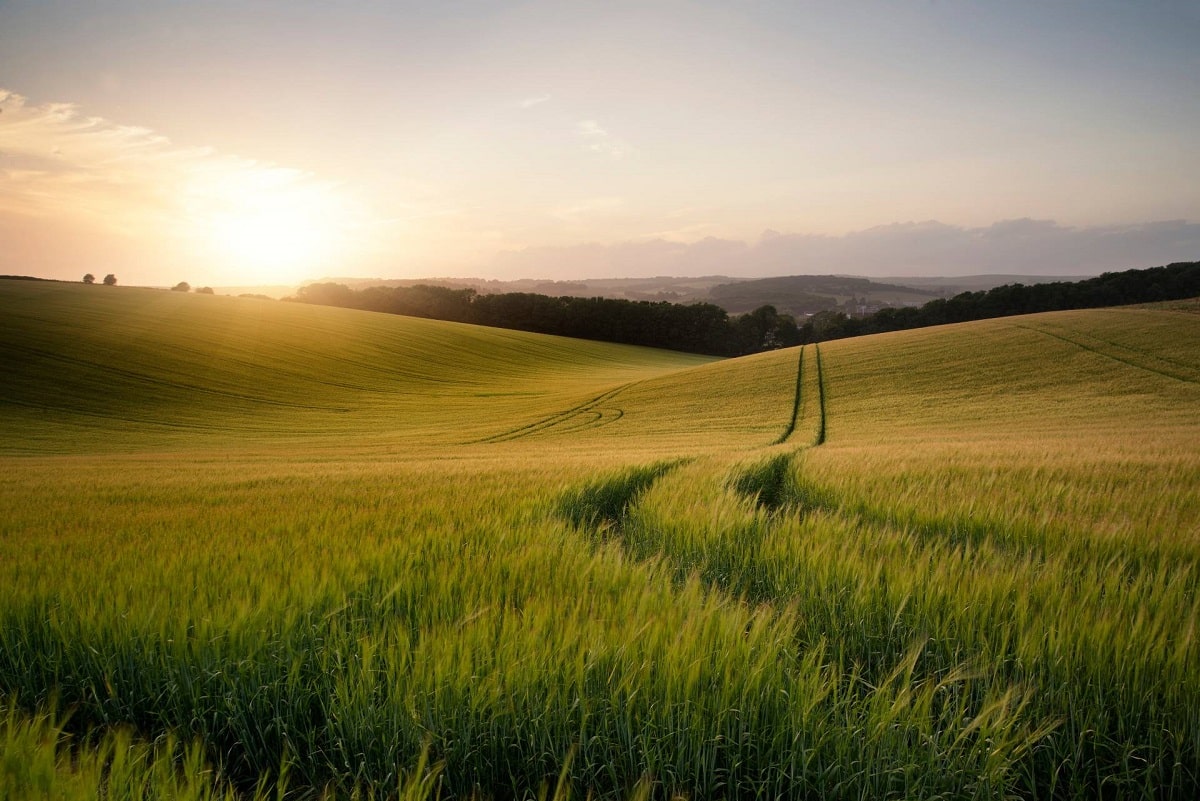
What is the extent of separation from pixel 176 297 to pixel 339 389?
40.4 metres

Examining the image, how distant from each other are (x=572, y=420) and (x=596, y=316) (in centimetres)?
6483

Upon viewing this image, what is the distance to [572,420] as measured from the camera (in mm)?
32656

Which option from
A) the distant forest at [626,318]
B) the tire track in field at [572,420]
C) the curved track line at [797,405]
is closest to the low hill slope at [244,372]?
the tire track in field at [572,420]

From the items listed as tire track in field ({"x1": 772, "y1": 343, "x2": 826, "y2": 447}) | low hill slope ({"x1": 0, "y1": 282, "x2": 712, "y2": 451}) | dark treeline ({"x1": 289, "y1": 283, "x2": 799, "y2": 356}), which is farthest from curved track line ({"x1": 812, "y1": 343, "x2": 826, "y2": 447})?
dark treeline ({"x1": 289, "y1": 283, "x2": 799, "y2": 356})

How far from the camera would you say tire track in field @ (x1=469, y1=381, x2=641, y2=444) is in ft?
97.8

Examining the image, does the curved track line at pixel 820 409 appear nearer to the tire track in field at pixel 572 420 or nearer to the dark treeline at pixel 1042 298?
the tire track in field at pixel 572 420

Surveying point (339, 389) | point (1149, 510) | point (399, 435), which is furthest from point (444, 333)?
point (1149, 510)

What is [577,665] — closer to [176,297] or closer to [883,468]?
[883,468]

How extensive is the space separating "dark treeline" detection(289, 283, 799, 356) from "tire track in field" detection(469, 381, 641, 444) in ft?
Result: 191

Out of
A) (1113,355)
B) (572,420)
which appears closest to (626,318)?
(572,420)

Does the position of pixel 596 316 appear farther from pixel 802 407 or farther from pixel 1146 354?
pixel 1146 354

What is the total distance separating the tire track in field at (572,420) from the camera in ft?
97.8

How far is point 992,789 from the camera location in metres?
1.62

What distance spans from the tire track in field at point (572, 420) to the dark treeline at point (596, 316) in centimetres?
5834
